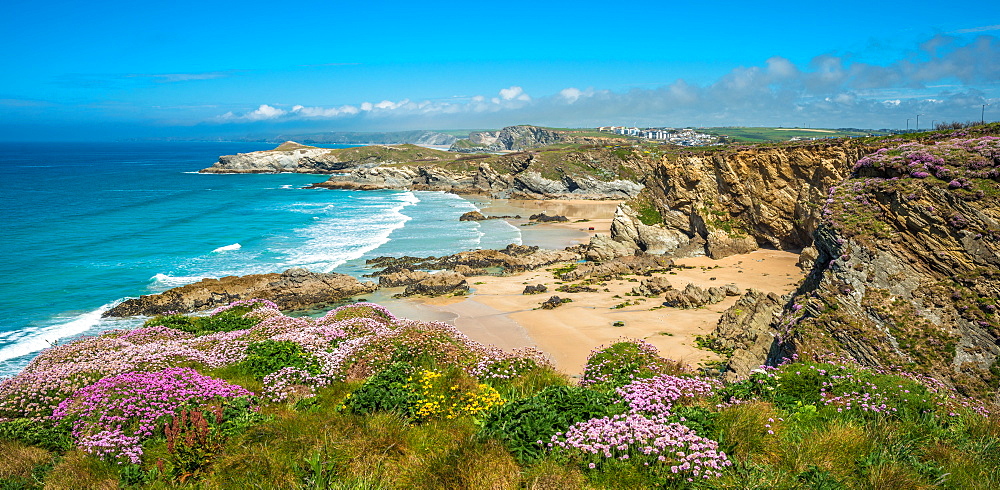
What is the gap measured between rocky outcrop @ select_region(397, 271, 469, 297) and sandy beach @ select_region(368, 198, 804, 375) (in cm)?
81

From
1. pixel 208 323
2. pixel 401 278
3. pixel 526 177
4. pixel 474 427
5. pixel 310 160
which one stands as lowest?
pixel 401 278

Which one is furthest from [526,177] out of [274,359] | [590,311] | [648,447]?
[648,447]

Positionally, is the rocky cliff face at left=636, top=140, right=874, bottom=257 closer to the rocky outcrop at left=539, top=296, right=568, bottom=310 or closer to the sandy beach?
the sandy beach

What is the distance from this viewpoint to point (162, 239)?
1773 inches

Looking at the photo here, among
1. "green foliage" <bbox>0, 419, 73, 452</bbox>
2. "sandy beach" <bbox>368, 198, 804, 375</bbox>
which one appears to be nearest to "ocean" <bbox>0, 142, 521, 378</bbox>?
"sandy beach" <bbox>368, 198, 804, 375</bbox>

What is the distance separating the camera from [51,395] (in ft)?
27.5

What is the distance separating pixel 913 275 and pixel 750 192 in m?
23.6

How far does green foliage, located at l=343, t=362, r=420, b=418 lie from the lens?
24.6 feet

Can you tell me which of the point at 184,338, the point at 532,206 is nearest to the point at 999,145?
the point at 184,338

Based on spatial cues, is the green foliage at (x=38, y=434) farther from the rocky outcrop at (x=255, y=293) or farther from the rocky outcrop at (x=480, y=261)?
the rocky outcrop at (x=480, y=261)

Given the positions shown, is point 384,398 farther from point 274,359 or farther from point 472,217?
point 472,217

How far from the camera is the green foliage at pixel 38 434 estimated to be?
24.0 feet

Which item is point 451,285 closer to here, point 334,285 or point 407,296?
point 407,296

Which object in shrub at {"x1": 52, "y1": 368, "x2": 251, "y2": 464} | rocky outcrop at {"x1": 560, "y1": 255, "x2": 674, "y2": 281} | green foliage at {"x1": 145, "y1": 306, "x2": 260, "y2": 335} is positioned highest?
shrub at {"x1": 52, "y1": 368, "x2": 251, "y2": 464}
